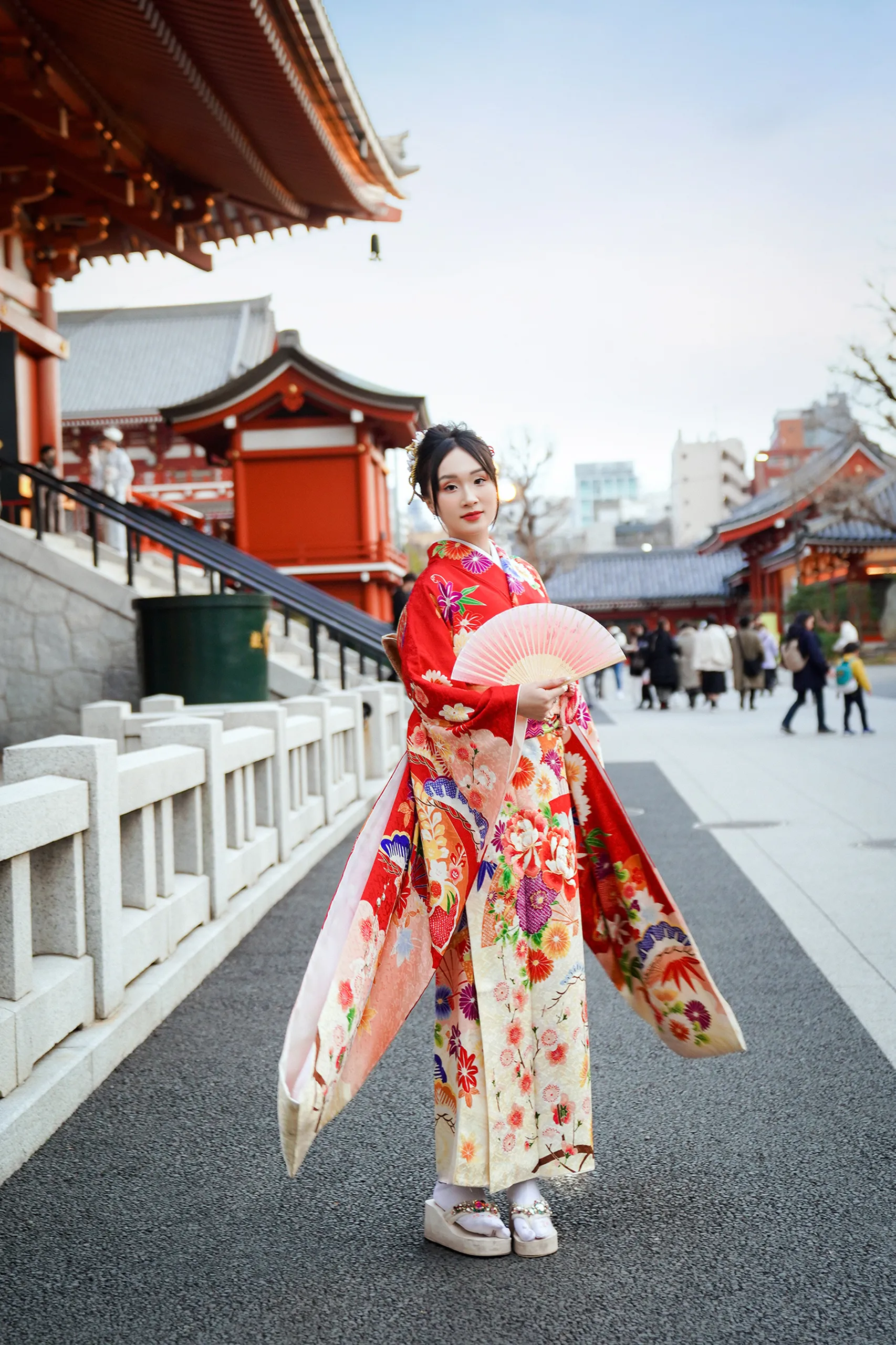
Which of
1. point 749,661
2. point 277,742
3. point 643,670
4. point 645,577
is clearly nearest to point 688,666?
point 749,661

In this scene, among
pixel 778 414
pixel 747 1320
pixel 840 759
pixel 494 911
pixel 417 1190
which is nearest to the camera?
pixel 747 1320

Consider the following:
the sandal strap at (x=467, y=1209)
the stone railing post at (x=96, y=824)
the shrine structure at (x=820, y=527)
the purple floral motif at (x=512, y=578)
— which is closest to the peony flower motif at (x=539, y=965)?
the sandal strap at (x=467, y=1209)

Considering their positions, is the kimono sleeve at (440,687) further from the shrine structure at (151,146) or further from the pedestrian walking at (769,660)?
the pedestrian walking at (769,660)

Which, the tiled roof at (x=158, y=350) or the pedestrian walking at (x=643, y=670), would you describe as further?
the tiled roof at (x=158, y=350)

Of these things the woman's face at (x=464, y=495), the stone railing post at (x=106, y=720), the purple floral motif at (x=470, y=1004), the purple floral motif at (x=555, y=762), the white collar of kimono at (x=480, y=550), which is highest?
the woman's face at (x=464, y=495)

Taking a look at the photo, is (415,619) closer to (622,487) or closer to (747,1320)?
(747,1320)

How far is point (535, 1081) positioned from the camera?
103 inches

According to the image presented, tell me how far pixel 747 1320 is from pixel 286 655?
1126cm

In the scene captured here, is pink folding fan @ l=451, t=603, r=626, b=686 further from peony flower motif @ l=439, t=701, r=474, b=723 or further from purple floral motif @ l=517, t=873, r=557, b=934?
purple floral motif @ l=517, t=873, r=557, b=934

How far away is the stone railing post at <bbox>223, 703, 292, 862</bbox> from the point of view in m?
6.41

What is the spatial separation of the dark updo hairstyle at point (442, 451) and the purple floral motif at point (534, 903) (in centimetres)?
88

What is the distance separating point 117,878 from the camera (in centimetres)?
381

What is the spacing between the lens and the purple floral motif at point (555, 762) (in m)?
2.67

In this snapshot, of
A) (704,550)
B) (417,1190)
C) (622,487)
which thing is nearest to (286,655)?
(417,1190)
